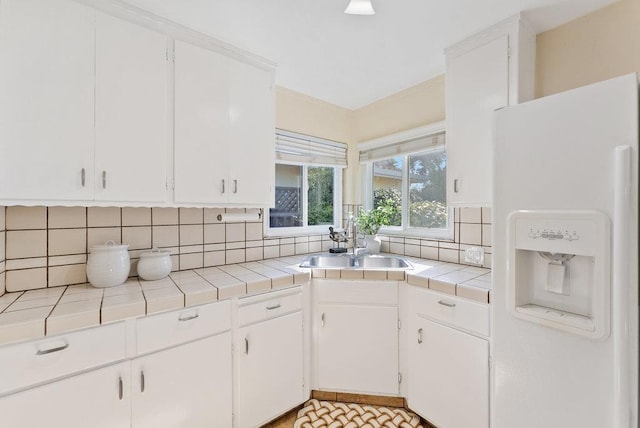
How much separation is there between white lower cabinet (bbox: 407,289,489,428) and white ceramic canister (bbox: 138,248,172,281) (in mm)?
1456

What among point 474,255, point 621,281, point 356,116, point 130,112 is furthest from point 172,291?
point 356,116

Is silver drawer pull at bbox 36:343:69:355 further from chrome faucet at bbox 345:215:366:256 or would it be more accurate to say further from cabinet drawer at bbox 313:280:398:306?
chrome faucet at bbox 345:215:366:256

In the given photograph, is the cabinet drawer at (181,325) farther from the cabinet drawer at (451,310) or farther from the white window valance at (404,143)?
the white window valance at (404,143)

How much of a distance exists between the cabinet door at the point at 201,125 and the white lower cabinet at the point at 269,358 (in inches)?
28.5

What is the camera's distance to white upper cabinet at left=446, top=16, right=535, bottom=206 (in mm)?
1529

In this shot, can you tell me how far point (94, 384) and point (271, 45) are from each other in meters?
1.94

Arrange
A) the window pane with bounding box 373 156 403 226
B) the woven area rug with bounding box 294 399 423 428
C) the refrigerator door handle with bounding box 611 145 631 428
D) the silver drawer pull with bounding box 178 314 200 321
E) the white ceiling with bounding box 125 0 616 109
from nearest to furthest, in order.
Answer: the refrigerator door handle with bounding box 611 145 631 428, the silver drawer pull with bounding box 178 314 200 321, the white ceiling with bounding box 125 0 616 109, the woven area rug with bounding box 294 399 423 428, the window pane with bounding box 373 156 403 226

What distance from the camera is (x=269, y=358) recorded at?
63.5 inches

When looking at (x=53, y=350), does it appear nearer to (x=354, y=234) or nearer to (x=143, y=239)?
(x=143, y=239)

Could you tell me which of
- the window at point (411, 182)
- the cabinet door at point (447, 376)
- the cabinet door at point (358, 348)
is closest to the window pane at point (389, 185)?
the window at point (411, 182)

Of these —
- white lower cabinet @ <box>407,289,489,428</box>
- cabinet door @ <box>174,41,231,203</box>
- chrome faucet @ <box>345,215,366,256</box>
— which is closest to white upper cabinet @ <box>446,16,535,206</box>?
white lower cabinet @ <box>407,289,489,428</box>

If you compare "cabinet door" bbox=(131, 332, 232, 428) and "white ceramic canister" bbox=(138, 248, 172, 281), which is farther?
"white ceramic canister" bbox=(138, 248, 172, 281)

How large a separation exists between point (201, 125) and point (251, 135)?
0.32m

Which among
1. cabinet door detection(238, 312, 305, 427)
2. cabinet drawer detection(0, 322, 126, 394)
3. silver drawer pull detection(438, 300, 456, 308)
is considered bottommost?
cabinet door detection(238, 312, 305, 427)
